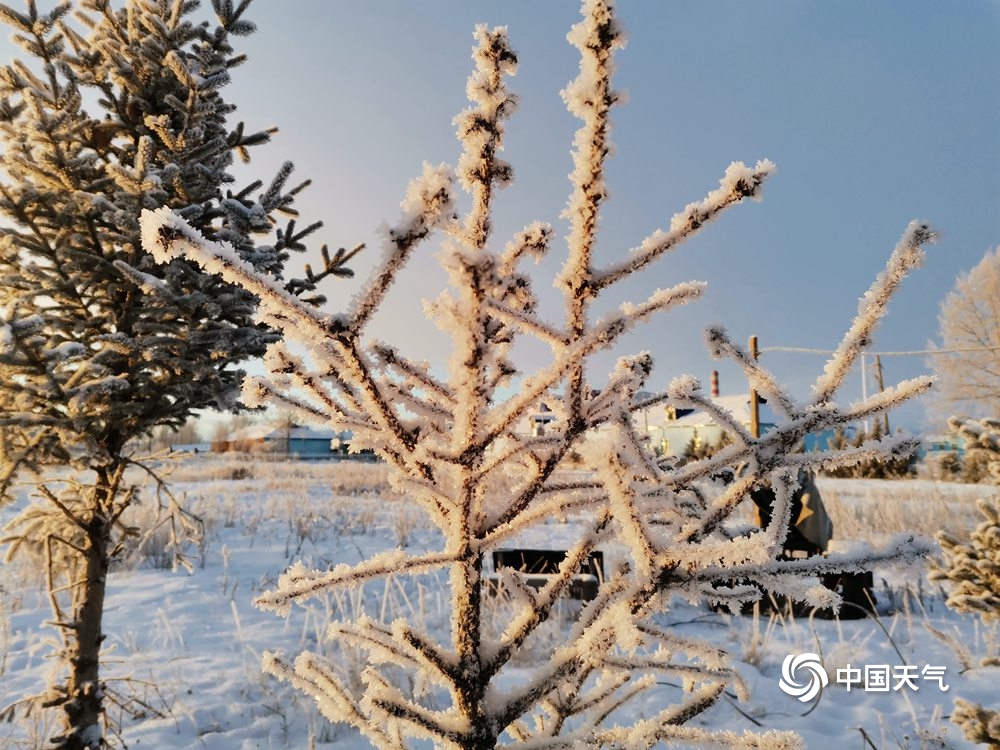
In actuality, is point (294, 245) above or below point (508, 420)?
above

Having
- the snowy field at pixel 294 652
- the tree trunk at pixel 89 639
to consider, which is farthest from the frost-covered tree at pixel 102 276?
the snowy field at pixel 294 652

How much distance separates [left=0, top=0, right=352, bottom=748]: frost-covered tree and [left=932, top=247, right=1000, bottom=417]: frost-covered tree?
102ft

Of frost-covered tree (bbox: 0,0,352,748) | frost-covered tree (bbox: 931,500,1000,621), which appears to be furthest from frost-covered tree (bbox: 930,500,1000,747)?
frost-covered tree (bbox: 0,0,352,748)

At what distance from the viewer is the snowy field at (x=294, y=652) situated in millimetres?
3609

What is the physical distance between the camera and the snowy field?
3609 millimetres

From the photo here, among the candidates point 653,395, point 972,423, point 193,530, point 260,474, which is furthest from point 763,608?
point 260,474

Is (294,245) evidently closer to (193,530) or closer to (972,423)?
(193,530)

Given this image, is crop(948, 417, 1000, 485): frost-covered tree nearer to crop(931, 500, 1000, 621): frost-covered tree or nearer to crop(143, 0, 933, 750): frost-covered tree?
crop(931, 500, 1000, 621): frost-covered tree

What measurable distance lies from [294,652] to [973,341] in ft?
107

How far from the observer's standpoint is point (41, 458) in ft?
9.93

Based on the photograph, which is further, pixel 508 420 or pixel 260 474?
pixel 260 474

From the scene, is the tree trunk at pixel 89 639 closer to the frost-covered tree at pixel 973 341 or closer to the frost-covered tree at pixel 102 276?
the frost-covered tree at pixel 102 276

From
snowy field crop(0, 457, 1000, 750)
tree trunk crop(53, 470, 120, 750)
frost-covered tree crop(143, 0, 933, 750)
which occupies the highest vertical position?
frost-covered tree crop(143, 0, 933, 750)

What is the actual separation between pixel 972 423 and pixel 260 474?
21.9 metres
